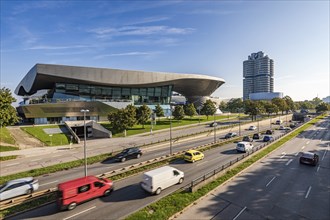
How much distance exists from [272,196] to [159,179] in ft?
32.3

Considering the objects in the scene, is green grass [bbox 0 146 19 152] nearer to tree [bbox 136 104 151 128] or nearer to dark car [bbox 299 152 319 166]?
tree [bbox 136 104 151 128]

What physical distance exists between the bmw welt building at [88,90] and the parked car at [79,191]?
51106mm

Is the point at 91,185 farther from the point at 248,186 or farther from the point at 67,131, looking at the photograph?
the point at 67,131

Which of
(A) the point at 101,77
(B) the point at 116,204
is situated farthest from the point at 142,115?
(B) the point at 116,204

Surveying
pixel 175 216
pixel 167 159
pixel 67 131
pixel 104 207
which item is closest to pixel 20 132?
pixel 67 131

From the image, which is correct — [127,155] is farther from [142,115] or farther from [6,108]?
[142,115]

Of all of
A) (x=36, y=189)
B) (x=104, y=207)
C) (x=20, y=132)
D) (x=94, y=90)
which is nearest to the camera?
(x=104, y=207)

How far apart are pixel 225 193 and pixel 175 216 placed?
19.6ft

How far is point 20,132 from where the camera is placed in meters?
47.1

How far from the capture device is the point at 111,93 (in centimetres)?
7981

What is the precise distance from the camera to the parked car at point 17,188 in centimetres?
1664

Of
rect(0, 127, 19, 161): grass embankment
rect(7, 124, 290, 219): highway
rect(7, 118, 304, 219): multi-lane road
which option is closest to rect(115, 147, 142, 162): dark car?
rect(7, 118, 304, 219): multi-lane road

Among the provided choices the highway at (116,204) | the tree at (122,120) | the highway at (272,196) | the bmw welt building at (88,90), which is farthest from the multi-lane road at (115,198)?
the bmw welt building at (88,90)

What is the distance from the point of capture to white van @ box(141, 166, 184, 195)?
16609 millimetres
